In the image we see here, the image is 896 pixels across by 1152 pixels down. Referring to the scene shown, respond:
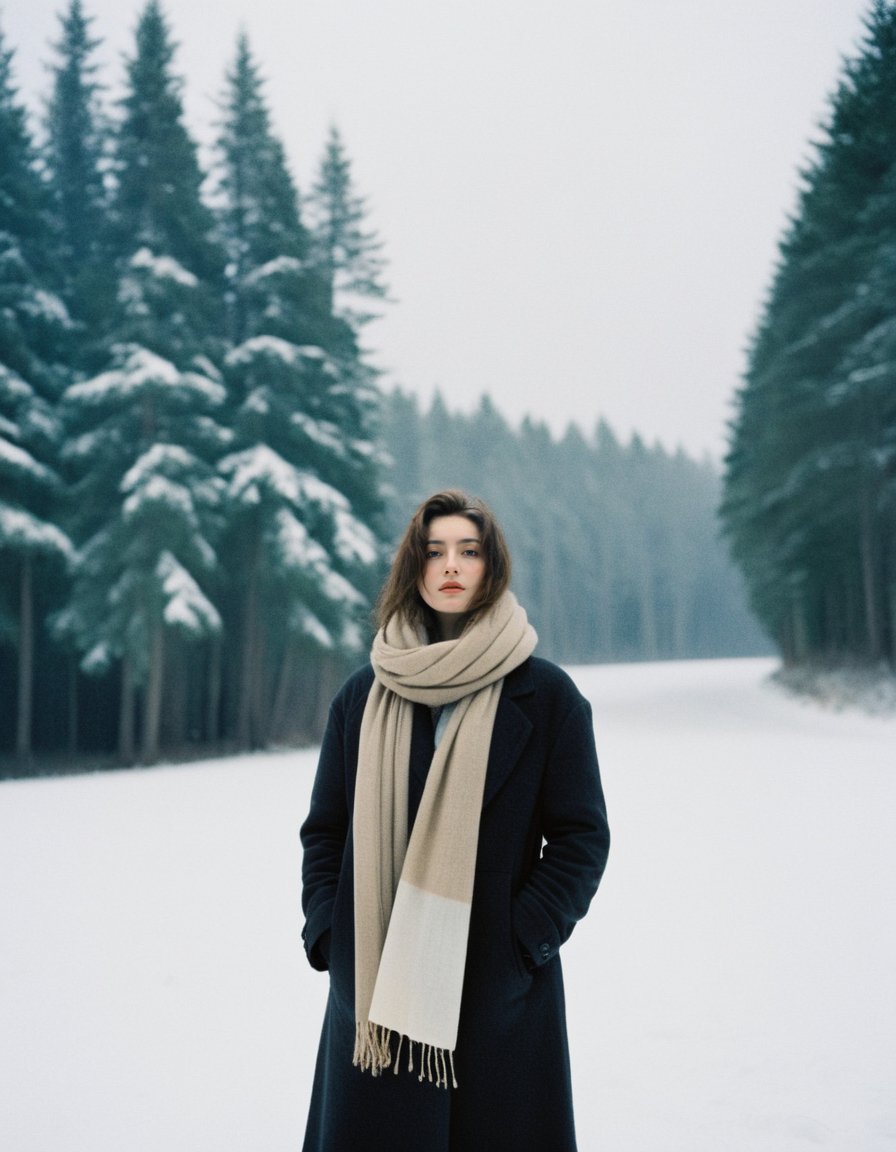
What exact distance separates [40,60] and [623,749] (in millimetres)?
20922

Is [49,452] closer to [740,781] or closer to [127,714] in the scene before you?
[127,714]

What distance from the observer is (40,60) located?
2102 cm

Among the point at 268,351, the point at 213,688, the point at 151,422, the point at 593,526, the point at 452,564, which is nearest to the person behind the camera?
the point at 452,564

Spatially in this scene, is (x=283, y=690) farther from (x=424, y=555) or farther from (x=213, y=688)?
(x=424, y=555)

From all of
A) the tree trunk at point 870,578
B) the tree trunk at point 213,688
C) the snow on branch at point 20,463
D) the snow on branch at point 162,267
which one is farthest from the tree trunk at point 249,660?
the tree trunk at point 870,578

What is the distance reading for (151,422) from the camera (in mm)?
17453

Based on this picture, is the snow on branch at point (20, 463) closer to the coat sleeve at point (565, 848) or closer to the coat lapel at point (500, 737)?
the coat lapel at point (500, 737)

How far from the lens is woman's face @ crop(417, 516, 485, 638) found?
8.07ft

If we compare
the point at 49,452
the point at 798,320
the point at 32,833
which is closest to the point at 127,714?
the point at 49,452

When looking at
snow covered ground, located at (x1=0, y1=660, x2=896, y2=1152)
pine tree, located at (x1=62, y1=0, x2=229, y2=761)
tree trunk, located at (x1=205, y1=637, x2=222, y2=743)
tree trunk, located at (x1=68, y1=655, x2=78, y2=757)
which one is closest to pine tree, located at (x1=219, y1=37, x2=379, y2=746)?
tree trunk, located at (x1=205, y1=637, x2=222, y2=743)

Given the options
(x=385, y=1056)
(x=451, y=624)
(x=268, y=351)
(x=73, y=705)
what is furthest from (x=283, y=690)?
(x=385, y=1056)

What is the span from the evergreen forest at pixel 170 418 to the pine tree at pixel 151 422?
0.16 feet

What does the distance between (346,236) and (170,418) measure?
839 centimetres

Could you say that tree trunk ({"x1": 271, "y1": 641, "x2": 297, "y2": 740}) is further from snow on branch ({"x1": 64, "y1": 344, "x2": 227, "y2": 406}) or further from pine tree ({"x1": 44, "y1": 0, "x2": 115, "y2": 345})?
pine tree ({"x1": 44, "y1": 0, "x2": 115, "y2": 345})
